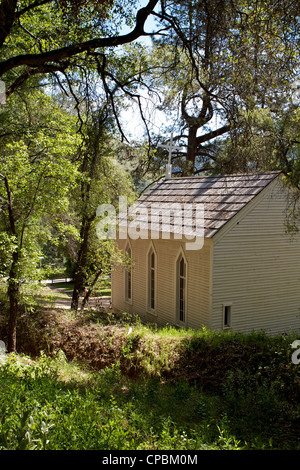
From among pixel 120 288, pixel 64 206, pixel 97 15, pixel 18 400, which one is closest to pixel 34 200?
pixel 64 206

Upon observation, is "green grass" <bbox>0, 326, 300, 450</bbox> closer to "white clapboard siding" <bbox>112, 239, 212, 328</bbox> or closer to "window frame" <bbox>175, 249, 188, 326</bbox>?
"white clapboard siding" <bbox>112, 239, 212, 328</bbox>

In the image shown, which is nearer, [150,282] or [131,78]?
[131,78]

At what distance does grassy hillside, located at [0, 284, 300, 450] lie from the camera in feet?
17.0

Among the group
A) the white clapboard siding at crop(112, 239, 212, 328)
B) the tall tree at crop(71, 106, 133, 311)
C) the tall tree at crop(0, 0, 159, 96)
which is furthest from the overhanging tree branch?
the tall tree at crop(71, 106, 133, 311)

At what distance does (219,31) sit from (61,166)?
6.16 m

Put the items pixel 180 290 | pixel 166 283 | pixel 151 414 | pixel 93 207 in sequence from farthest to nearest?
pixel 93 207 → pixel 166 283 → pixel 180 290 → pixel 151 414

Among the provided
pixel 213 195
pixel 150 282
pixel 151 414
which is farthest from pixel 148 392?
pixel 150 282

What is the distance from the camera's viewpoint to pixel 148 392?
27.0ft

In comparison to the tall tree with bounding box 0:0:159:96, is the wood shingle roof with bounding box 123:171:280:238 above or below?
below

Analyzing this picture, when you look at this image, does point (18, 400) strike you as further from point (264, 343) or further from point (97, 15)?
point (97, 15)

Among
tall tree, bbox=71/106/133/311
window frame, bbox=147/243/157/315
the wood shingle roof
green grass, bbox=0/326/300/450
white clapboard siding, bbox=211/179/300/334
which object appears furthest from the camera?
tall tree, bbox=71/106/133/311

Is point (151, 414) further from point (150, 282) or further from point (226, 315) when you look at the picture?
point (150, 282)

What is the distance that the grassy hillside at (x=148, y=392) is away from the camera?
5.17 meters

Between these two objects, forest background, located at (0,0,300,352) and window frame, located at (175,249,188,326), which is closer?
forest background, located at (0,0,300,352)
